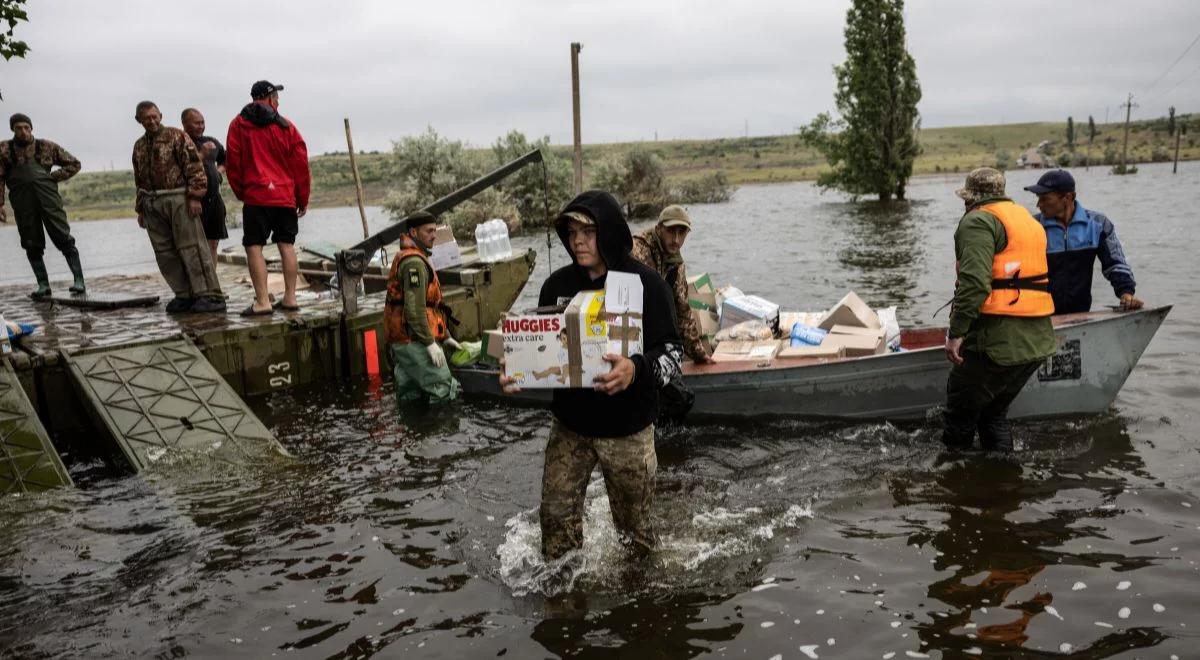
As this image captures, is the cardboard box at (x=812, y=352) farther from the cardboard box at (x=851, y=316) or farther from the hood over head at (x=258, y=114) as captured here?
the hood over head at (x=258, y=114)

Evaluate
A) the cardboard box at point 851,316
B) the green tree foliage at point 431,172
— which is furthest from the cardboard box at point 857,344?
the green tree foliage at point 431,172

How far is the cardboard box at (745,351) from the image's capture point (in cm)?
890

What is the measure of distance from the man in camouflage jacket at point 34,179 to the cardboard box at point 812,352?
352 inches

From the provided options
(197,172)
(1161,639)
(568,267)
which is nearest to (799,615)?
(1161,639)

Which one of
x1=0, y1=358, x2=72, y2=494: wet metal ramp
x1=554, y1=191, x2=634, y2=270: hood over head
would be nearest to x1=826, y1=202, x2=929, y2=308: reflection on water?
x1=554, y1=191, x2=634, y2=270: hood over head

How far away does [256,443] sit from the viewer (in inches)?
303

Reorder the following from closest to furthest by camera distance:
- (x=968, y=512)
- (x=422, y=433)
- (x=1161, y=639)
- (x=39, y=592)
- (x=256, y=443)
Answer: (x=1161, y=639) < (x=39, y=592) < (x=968, y=512) < (x=256, y=443) < (x=422, y=433)

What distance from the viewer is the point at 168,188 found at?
9.80 m

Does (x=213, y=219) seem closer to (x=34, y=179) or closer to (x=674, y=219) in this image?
(x=34, y=179)

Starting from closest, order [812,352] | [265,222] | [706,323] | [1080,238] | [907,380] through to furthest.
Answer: [1080,238] < [907,380] < [812,352] < [265,222] < [706,323]

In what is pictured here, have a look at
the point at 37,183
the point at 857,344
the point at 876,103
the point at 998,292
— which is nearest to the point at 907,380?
the point at 857,344

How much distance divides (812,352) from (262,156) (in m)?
6.21

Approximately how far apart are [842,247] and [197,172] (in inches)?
826

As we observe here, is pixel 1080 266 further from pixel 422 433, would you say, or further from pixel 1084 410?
pixel 422 433
